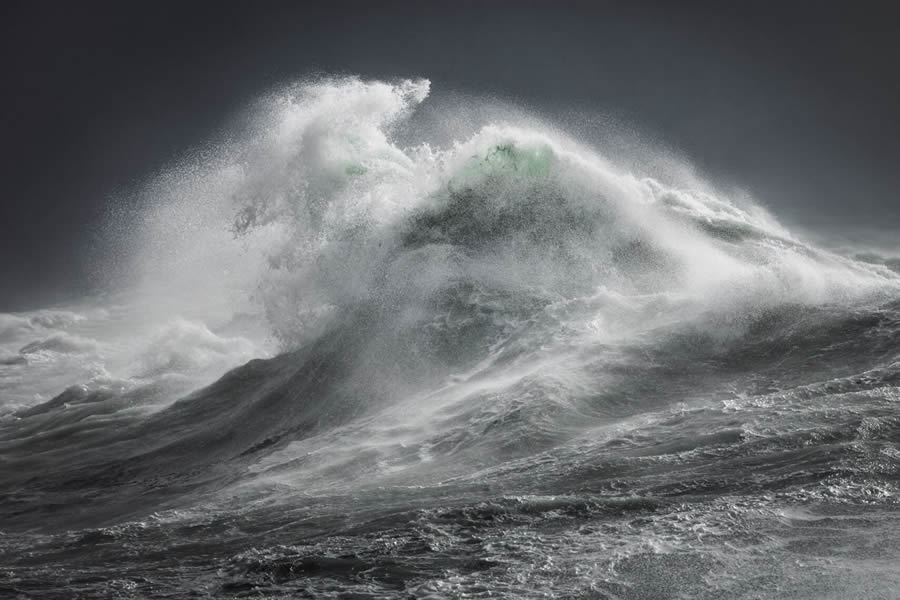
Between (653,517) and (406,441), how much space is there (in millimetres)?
3321

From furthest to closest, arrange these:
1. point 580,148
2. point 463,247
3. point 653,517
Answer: point 580,148 → point 463,247 → point 653,517

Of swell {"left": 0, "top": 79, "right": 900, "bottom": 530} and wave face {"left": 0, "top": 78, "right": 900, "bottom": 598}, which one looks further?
swell {"left": 0, "top": 79, "right": 900, "bottom": 530}

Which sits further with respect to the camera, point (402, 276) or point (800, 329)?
point (402, 276)

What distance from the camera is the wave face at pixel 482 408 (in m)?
4.53

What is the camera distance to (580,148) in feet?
49.9

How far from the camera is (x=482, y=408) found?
812 cm

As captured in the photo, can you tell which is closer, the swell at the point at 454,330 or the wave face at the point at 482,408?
the wave face at the point at 482,408

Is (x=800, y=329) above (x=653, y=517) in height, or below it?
above

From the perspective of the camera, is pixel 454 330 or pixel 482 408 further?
pixel 454 330

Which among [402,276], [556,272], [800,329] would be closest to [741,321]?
[800,329]

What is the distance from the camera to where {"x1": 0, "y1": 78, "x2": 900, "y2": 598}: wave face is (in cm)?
453

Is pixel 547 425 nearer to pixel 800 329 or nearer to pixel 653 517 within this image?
pixel 653 517

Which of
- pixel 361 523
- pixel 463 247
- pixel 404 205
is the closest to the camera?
pixel 361 523

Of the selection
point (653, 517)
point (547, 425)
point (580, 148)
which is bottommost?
point (653, 517)
